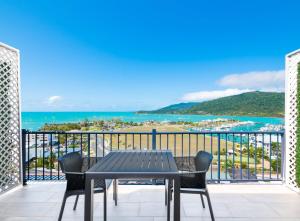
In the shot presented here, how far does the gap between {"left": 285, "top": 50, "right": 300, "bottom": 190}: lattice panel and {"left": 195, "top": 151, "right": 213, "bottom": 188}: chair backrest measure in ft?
6.69

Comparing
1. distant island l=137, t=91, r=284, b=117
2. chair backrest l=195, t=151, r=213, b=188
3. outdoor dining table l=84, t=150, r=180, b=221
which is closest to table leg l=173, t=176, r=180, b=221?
outdoor dining table l=84, t=150, r=180, b=221

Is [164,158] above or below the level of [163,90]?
below

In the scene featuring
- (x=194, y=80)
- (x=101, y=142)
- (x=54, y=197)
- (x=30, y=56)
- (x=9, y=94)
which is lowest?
(x=54, y=197)

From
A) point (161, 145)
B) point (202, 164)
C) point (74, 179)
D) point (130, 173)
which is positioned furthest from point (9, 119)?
point (202, 164)

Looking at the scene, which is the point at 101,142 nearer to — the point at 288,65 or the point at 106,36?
the point at 288,65

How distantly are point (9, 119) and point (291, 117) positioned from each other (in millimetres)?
4677

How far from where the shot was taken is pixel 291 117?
13.3ft

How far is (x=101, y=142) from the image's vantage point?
14.8ft

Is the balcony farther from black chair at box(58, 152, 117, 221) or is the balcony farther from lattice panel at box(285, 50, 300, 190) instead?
black chair at box(58, 152, 117, 221)

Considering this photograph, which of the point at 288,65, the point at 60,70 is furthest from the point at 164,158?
the point at 60,70

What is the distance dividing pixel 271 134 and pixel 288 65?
120 cm

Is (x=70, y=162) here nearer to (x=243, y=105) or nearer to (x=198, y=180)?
(x=198, y=180)

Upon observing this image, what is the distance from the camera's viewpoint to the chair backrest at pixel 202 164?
8.43 ft

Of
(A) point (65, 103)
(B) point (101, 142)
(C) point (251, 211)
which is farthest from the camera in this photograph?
(A) point (65, 103)
